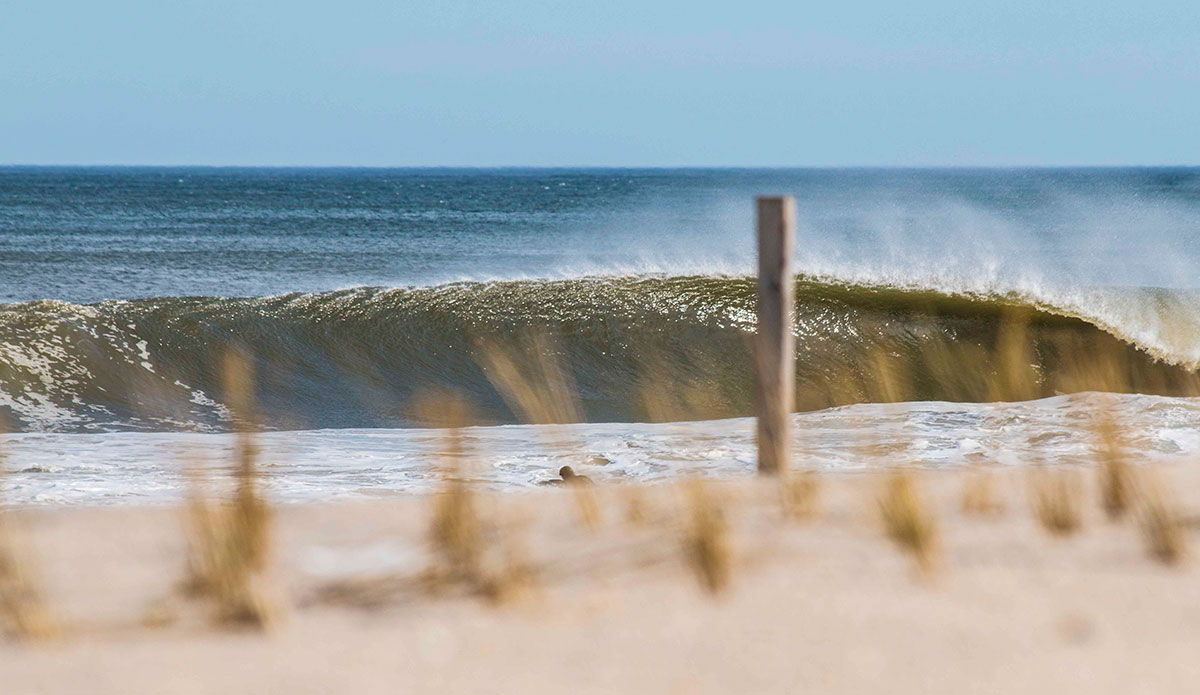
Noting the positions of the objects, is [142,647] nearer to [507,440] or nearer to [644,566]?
[644,566]

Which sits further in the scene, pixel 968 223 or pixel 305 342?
pixel 968 223

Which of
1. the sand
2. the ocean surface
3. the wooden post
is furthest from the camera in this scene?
the ocean surface

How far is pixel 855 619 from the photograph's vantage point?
3354 mm

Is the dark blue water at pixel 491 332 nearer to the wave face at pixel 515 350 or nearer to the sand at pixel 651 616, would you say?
the wave face at pixel 515 350

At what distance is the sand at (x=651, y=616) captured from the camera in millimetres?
3008

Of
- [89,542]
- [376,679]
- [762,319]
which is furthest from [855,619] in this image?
[89,542]

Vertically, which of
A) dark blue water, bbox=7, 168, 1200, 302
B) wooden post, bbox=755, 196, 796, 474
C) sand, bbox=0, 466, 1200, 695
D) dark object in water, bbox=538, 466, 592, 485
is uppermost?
dark blue water, bbox=7, 168, 1200, 302

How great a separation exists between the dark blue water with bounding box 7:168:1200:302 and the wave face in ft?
6.98

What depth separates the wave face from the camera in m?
10.8

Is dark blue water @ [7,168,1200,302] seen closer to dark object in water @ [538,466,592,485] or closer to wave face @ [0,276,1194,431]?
wave face @ [0,276,1194,431]

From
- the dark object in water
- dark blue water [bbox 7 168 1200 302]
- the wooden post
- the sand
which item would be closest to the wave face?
dark blue water [bbox 7 168 1200 302]

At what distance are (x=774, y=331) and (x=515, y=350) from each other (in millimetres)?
8639

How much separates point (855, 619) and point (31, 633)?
2.36 meters

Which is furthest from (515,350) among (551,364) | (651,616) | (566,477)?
(651,616)
